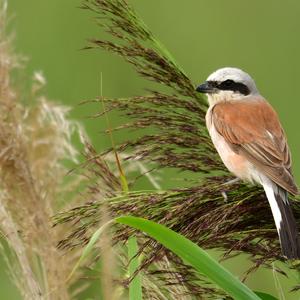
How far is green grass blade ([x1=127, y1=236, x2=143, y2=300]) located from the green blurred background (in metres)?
2.37

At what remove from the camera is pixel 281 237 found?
2799mm

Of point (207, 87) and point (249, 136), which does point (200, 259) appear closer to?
point (249, 136)

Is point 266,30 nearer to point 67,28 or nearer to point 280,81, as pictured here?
point 280,81

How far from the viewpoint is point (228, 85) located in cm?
429

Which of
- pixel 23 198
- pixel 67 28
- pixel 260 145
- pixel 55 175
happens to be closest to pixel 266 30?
pixel 67 28

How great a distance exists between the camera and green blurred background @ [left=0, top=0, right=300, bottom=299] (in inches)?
208

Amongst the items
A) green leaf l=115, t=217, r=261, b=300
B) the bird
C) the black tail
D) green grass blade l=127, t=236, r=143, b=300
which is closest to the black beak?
the bird

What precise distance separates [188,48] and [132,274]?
10.6 ft

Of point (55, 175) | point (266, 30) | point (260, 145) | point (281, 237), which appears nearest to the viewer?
point (281, 237)

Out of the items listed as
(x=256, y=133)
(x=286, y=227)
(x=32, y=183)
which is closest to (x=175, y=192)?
(x=286, y=227)


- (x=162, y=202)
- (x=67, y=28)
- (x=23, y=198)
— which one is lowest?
(x=162, y=202)

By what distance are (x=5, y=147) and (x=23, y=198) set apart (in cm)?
19

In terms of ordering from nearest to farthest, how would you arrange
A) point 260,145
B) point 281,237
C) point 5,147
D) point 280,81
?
point 281,237, point 5,147, point 260,145, point 280,81

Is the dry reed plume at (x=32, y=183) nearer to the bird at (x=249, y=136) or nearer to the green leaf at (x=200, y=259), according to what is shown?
the green leaf at (x=200, y=259)
